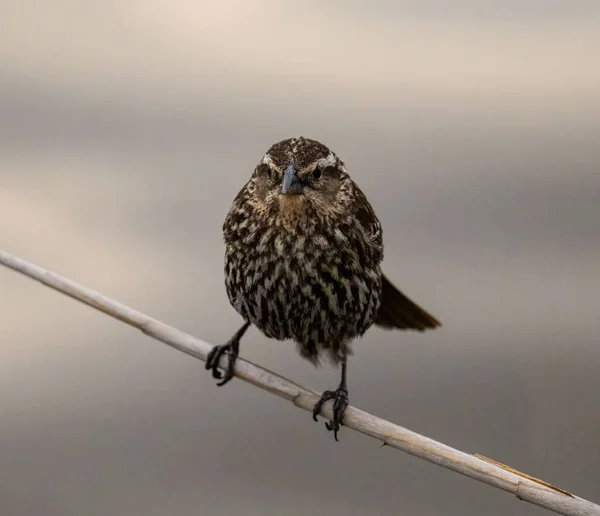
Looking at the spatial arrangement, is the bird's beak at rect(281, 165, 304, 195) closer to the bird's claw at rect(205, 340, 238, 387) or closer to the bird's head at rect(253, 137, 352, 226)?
the bird's head at rect(253, 137, 352, 226)

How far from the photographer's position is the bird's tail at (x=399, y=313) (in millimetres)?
2361

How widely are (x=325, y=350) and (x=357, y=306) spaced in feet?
0.64

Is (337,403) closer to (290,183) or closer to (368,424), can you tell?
(368,424)

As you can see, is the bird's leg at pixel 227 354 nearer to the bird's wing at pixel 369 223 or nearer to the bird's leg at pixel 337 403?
the bird's leg at pixel 337 403

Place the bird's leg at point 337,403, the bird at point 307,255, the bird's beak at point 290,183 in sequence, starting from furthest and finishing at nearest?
the bird's leg at point 337,403 → the bird at point 307,255 → the bird's beak at point 290,183

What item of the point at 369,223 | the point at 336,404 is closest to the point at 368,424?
the point at 336,404

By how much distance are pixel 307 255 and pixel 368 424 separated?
1.36 feet

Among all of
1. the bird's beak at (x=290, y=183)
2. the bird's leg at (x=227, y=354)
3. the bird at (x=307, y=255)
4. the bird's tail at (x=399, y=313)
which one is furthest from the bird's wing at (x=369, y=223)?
the bird's leg at (x=227, y=354)

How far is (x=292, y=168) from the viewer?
182 centimetres

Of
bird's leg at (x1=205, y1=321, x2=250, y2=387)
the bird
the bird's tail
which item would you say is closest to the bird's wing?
the bird

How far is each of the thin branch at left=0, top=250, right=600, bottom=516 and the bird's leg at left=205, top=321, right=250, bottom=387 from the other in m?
0.09

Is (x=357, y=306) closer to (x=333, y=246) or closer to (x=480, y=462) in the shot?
(x=333, y=246)

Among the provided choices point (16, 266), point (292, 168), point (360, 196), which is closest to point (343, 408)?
point (360, 196)

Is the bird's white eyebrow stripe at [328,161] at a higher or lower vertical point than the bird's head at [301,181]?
higher
